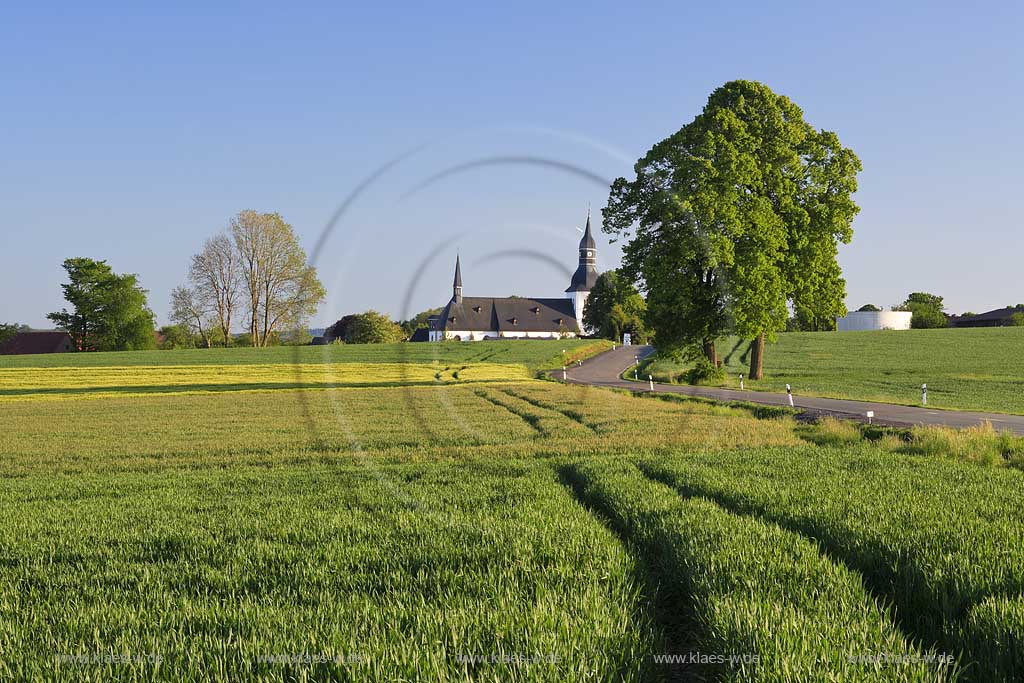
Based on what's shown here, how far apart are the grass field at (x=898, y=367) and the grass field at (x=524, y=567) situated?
2236 cm

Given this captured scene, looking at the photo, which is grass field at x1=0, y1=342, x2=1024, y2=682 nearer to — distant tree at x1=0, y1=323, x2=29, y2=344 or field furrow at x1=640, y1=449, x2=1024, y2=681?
field furrow at x1=640, y1=449, x2=1024, y2=681

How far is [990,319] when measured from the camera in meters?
152

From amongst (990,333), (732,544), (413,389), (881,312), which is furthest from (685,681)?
(881,312)

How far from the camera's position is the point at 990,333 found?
88812 millimetres

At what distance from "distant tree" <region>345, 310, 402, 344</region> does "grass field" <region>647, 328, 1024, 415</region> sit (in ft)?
157

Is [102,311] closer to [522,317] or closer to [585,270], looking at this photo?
[522,317]

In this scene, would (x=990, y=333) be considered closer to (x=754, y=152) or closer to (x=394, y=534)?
(x=754, y=152)

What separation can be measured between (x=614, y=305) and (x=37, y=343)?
392 feet

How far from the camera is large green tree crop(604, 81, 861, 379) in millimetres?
37812

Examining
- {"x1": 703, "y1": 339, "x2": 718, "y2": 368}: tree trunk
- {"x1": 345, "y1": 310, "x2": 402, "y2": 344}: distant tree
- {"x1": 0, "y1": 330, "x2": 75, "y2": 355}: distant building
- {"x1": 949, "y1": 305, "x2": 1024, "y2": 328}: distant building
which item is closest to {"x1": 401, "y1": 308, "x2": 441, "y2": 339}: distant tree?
{"x1": 345, "y1": 310, "x2": 402, "y2": 344}: distant tree

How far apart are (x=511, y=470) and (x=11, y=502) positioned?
1072 centimetres

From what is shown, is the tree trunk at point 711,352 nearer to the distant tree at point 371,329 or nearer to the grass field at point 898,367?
the grass field at point 898,367

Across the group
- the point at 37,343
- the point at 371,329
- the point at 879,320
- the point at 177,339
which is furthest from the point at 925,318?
the point at 37,343

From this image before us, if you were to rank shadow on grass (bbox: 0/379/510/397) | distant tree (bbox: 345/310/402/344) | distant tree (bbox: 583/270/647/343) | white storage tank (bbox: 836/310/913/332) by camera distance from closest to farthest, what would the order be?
distant tree (bbox: 583/270/647/343), shadow on grass (bbox: 0/379/510/397), distant tree (bbox: 345/310/402/344), white storage tank (bbox: 836/310/913/332)
